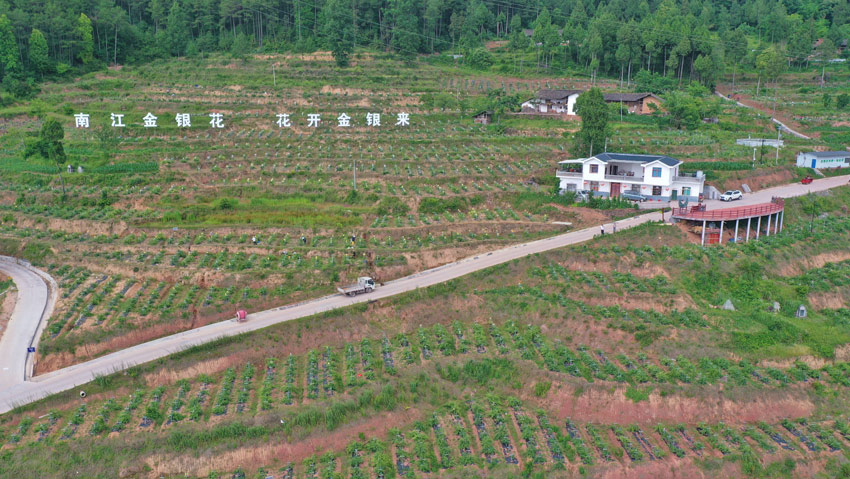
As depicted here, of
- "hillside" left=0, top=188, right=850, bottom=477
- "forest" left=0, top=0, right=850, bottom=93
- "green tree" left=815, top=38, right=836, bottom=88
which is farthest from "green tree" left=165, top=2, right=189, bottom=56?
"green tree" left=815, top=38, right=836, bottom=88

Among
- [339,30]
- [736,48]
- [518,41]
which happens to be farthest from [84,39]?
[736,48]

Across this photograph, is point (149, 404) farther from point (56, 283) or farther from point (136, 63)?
point (136, 63)

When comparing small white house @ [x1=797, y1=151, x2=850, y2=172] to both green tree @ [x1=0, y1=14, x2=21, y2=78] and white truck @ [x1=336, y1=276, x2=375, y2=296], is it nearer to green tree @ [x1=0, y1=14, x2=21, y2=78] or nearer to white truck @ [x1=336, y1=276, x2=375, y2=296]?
white truck @ [x1=336, y1=276, x2=375, y2=296]

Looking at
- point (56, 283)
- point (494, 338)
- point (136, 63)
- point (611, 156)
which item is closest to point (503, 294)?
point (494, 338)

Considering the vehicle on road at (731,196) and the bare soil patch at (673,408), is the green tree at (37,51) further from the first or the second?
the bare soil patch at (673,408)

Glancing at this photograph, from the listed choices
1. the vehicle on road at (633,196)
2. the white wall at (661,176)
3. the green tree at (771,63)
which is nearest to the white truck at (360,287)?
the vehicle on road at (633,196)
